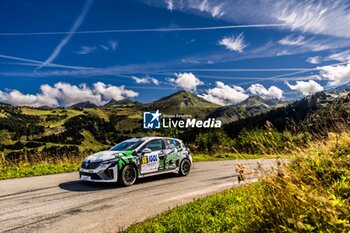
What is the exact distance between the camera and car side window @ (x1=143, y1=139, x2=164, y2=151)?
12.9 meters

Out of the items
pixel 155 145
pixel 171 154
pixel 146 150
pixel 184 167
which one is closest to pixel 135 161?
pixel 146 150

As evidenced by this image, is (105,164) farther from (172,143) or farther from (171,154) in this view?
(172,143)

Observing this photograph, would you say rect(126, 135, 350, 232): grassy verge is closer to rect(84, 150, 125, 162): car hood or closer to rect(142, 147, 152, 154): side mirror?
rect(84, 150, 125, 162): car hood

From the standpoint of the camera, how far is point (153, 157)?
41.8ft

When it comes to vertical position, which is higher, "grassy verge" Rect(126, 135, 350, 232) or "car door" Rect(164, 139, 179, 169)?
"car door" Rect(164, 139, 179, 169)

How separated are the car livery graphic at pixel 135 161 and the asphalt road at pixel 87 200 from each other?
0.40 metres

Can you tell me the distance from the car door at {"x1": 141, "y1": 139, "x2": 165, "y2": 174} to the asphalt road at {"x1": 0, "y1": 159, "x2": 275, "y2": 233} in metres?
0.53

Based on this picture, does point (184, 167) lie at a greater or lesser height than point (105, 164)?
lesser

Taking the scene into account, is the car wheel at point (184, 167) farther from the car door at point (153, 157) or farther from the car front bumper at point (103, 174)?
the car front bumper at point (103, 174)

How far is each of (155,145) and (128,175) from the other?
2.03 m

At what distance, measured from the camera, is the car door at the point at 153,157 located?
12344 millimetres

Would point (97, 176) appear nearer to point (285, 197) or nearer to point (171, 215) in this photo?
point (171, 215)

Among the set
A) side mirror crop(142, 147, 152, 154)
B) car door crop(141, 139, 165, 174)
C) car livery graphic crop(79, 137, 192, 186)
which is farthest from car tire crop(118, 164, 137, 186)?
side mirror crop(142, 147, 152, 154)

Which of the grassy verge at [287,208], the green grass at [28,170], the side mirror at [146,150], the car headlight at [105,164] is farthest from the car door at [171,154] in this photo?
the grassy verge at [287,208]
